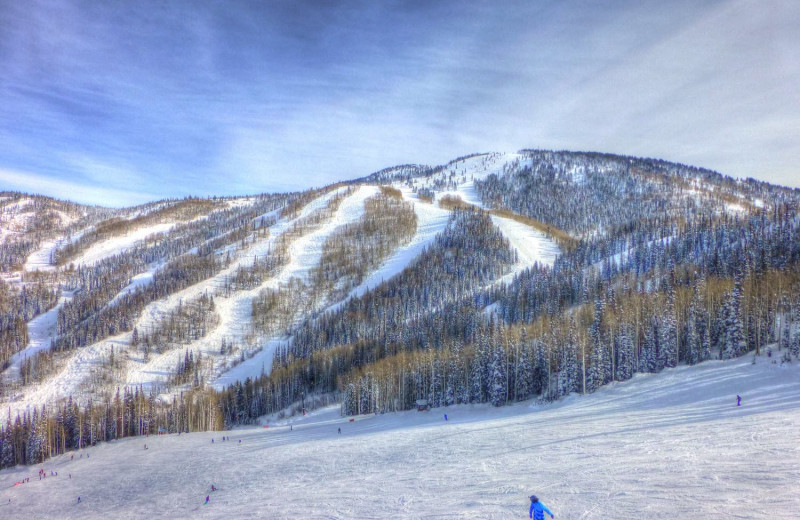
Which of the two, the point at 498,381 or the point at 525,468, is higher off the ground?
the point at 525,468

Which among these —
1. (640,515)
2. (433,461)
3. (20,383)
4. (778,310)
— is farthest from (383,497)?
(20,383)

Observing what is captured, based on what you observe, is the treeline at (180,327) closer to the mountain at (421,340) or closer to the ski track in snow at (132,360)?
the mountain at (421,340)

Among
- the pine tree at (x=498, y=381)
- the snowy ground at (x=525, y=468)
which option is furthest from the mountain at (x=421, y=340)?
the snowy ground at (x=525, y=468)

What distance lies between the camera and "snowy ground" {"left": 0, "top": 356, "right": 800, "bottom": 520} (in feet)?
63.6

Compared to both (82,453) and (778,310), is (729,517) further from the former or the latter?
(82,453)

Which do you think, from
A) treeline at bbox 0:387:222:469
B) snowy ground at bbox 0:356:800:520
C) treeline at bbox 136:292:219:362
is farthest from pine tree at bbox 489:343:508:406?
treeline at bbox 136:292:219:362

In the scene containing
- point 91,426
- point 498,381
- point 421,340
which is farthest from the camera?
point 421,340

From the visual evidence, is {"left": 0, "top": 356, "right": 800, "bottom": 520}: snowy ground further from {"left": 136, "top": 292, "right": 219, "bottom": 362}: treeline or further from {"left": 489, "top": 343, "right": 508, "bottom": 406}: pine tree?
{"left": 136, "top": 292, "right": 219, "bottom": 362}: treeline

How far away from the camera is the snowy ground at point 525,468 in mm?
19375

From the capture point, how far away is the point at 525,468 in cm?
2677

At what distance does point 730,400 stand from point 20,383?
627 feet

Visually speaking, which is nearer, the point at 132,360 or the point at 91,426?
the point at 91,426

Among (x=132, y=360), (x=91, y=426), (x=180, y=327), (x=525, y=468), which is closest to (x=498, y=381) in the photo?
(x=525, y=468)

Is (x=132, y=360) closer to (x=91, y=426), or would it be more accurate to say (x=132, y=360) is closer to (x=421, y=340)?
(x=91, y=426)
